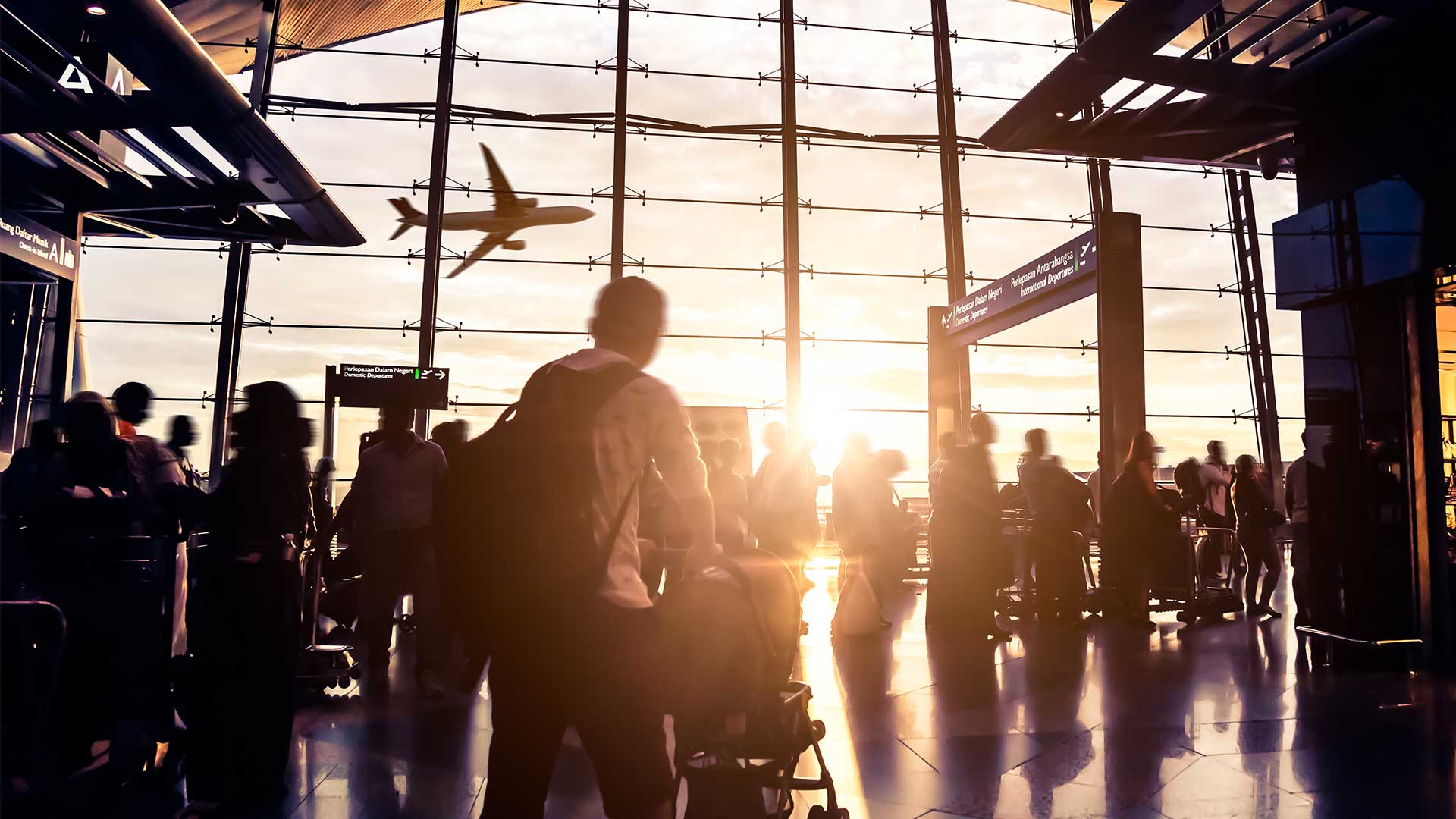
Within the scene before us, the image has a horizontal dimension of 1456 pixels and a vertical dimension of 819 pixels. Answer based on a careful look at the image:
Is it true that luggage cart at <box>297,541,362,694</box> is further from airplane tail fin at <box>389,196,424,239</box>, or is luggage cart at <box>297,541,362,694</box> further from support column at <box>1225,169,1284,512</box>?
support column at <box>1225,169,1284,512</box>

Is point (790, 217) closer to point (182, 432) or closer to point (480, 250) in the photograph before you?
point (480, 250)

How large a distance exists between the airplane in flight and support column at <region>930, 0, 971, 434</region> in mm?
4779

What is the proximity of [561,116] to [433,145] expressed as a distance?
5.55 ft

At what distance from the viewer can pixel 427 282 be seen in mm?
10641

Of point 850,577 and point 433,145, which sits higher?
point 433,145

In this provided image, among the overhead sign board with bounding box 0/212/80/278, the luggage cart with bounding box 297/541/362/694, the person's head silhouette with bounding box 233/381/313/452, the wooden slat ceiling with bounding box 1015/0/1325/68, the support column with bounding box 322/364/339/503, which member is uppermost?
the wooden slat ceiling with bounding box 1015/0/1325/68

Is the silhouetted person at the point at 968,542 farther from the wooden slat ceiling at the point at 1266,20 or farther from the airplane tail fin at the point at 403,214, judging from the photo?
the airplane tail fin at the point at 403,214

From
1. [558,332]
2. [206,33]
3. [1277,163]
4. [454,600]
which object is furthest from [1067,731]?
[206,33]

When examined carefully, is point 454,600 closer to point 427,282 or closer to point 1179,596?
point 1179,596

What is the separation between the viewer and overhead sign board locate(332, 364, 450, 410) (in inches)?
395

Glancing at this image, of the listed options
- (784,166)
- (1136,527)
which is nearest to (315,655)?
(1136,527)

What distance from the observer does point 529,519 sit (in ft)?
4.91

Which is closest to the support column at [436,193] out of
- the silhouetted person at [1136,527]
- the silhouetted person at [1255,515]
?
the silhouetted person at [1136,527]

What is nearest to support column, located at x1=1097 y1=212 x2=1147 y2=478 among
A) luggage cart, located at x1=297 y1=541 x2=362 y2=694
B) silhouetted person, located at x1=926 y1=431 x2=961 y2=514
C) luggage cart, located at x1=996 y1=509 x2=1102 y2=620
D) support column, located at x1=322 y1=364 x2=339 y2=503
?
luggage cart, located at x1=996 y1=509 x2=1102 y2=620
